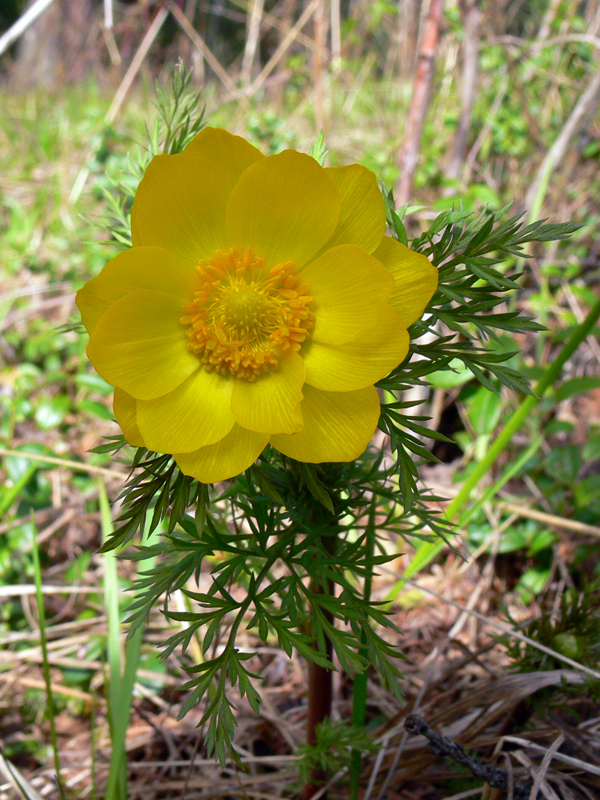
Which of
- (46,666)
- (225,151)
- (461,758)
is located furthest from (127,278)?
(461,758)

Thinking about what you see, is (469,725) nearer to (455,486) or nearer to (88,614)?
(455,486)

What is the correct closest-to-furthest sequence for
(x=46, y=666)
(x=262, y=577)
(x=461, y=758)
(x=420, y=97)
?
(x=262, y=577) → (x=461, y=758) → (x=46, y=666) → (x=420, y=97)

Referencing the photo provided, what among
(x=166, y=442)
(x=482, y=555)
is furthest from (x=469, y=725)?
(x=166, y=442)

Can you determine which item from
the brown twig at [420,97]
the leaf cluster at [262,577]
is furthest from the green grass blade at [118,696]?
the brown twig at [420,97]

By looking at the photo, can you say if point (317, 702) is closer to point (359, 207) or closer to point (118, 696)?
point (118, 696)

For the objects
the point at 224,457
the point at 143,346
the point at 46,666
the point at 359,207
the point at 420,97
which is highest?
the point at 420,97
